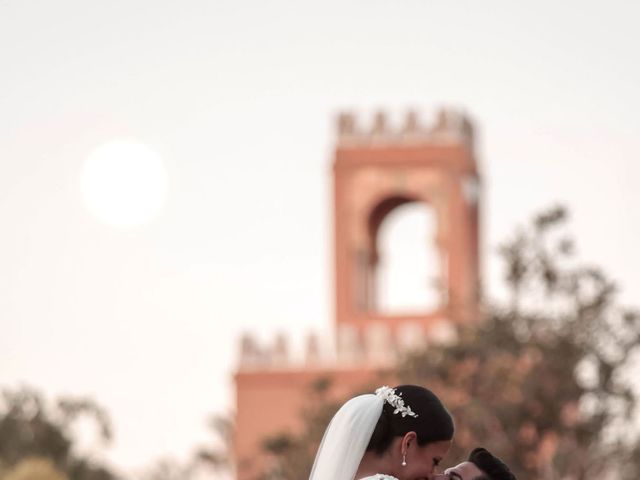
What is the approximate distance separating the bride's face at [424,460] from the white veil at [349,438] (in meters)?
0.13

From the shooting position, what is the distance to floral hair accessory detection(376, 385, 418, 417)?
186 inches

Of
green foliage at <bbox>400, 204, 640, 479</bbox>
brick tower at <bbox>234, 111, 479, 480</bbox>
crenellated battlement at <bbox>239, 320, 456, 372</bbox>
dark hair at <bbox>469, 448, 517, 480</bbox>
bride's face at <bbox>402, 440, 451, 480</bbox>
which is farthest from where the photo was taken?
brick tower at <bbox>234, 111, 479, 480</bbox>

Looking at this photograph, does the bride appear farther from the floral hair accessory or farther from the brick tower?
the brick tower

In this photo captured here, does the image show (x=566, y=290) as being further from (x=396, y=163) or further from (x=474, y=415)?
(x=396, y=163)

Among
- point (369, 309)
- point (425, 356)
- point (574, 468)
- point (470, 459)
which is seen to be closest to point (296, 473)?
point (425, 356)

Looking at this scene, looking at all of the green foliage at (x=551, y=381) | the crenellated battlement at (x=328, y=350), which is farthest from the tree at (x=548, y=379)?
the crenellated battlement at (x=328, y=350)

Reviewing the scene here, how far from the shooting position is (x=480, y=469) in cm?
459

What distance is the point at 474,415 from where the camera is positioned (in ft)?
81.6

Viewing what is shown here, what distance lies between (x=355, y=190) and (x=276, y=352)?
220 inches

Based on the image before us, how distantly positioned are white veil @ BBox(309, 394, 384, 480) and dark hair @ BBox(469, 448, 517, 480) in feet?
0.99

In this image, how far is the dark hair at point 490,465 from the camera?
4543 millimetres

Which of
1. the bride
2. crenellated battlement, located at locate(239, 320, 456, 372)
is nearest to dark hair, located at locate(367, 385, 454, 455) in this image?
the bride

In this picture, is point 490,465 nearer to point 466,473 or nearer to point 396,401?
point 466,473

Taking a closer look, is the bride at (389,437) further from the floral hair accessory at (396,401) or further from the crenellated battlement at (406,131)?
the crenellated battlement at (406,131)
